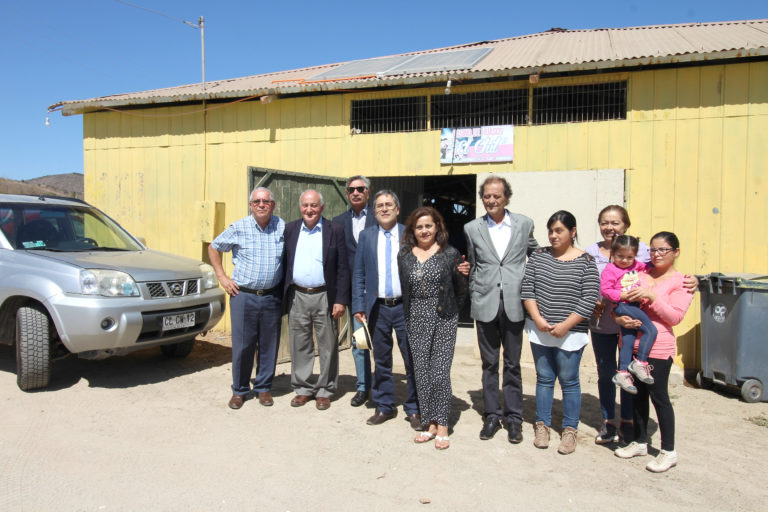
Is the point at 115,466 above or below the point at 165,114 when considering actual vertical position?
below

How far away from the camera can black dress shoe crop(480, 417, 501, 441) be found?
3867mm

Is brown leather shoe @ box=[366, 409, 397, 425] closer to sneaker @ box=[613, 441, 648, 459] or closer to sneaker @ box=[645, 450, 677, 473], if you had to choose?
sneaker @ box=[613, 441, 648, 459]

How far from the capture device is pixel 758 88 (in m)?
5.68

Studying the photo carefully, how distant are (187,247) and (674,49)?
6.83 m

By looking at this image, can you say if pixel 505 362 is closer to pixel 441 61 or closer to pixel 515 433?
pixel 515 433

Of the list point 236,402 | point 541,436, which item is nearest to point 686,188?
point 541,436

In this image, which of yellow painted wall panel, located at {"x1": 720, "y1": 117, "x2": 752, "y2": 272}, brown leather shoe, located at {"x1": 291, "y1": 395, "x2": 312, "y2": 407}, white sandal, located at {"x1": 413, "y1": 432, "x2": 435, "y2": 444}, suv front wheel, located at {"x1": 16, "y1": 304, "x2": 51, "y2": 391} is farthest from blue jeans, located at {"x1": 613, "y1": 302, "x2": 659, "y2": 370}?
suv front wheel, located at {"x1": 16, "y1": 304, "x2": 51, "y2": 391}

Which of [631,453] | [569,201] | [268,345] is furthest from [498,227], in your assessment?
[569,201]

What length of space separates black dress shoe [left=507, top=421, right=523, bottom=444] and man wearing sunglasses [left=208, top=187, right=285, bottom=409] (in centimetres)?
200

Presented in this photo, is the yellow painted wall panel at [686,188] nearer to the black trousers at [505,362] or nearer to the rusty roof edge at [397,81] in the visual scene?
the rusty roof edge at [397,81]

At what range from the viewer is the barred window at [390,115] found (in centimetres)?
702

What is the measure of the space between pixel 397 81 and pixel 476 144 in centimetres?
128

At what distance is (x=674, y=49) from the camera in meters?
6.16

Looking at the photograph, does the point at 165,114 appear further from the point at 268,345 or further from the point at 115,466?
the point at 115,466
